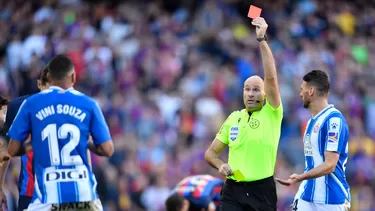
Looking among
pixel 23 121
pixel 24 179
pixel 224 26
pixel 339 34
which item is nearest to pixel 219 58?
pixel 224 26

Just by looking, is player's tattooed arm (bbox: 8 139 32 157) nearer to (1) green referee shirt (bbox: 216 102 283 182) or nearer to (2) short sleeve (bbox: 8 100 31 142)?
(2) short sleeve (bbox: 8 100 31 142)

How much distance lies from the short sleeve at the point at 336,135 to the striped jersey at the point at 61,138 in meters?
2.46

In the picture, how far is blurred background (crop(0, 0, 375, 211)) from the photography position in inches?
739

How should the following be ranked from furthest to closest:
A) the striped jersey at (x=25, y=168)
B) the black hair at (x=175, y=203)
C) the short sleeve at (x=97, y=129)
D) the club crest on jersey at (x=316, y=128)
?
1. the black hair at (x=175, y=203)
2. the striped jersey at (x=25, y=168)
3. the club crest on jersey at (x=316, y=128)
4. the short sleeve at (x=97, y=129)

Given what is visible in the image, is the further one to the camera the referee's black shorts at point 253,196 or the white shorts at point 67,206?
the referee's black shorts at point 253,196

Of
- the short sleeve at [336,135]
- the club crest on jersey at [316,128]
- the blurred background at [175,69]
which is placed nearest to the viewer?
the short sleeve at [336,135]

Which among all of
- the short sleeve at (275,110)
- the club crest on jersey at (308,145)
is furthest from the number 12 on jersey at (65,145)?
the club crest on jersey at (308,145)

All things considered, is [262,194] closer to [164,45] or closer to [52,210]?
[52,210]

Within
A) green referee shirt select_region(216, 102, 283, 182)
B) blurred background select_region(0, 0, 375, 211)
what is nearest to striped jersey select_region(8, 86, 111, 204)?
green referee shirt select_region(216, 102, 283, 182)

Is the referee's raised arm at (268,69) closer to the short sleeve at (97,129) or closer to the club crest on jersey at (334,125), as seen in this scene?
the club crest on jersey at (334,125)

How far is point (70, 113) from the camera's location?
9055 millimetres

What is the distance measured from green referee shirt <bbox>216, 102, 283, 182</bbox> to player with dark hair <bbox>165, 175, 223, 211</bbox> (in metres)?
2.39

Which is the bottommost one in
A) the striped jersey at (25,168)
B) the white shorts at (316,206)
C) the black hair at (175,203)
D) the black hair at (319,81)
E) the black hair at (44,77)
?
the white shorts at (316,206)

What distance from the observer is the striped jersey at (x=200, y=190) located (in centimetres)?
1288
